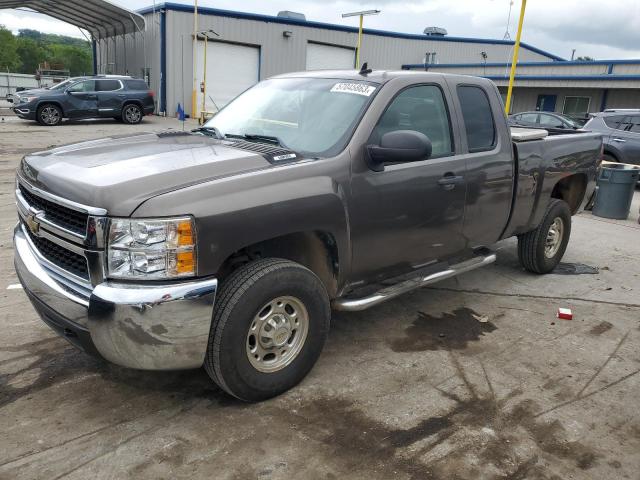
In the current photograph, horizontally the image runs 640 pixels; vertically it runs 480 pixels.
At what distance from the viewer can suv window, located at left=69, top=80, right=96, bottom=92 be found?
64.5 feet

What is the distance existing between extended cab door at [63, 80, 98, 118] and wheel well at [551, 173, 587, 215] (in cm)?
1838

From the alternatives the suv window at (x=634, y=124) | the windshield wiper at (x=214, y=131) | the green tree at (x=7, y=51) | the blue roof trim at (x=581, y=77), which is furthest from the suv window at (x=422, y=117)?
the green tree at (x=7, y=51)

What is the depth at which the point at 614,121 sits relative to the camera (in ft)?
43.3

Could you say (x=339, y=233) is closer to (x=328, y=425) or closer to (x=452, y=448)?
(x=328, y=425)

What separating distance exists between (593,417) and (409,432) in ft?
3.86

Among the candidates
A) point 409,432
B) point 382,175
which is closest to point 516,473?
point 409,432

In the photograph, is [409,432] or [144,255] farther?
[409,432]

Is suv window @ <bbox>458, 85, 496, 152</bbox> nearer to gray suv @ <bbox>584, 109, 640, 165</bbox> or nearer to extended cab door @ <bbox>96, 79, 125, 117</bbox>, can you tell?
gray suv @ <bbox>584, 109, 640, 165</bbox>

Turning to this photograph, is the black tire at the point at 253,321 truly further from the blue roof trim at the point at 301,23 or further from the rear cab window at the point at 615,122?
the blue roof trim at the point at 301,23

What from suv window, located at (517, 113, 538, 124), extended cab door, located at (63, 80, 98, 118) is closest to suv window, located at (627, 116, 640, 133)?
suv window, located at (517, 113, 538, 124)

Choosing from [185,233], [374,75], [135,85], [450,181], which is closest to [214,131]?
[374,75]

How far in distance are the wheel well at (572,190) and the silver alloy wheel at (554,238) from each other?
344 millimetres

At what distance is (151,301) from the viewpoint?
2574mm

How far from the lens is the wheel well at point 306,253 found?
10.5 ft
